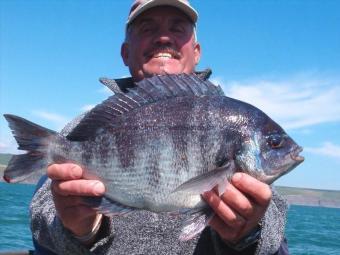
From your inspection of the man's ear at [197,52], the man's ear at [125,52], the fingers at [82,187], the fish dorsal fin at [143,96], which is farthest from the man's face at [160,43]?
the fingers at [82,187]

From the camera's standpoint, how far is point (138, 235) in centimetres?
355

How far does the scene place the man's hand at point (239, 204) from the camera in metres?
2.73

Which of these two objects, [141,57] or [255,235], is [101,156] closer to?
[255,235]

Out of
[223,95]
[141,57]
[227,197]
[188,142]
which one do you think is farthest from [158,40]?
[227,197]

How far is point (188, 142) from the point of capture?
9.34 ft

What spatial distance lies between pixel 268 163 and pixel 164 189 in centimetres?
65

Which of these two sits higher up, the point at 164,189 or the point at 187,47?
the point at 187,47

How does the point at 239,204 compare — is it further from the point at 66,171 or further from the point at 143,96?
the point at 66,171

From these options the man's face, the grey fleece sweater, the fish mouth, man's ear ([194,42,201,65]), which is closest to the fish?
the fish mouth

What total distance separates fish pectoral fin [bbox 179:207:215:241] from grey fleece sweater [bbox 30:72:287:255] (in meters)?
0.49

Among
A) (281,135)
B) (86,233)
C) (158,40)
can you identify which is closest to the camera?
(281,135)

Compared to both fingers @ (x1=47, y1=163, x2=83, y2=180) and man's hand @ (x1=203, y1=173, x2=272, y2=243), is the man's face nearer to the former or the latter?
fingers @ (x1=47, y1=163, x2=83, y2=180)

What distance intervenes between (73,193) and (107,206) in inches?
8.9

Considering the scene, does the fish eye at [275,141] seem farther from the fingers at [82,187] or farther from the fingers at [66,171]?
the fingers at [66,171]
